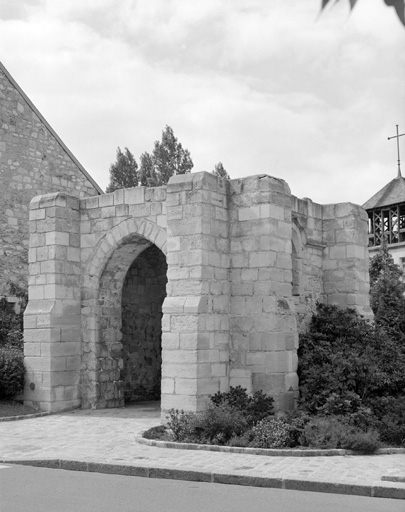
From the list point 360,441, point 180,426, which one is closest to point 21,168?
point 180,426

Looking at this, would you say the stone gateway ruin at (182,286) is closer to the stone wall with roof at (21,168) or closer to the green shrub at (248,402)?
the green shrub at (248,402)

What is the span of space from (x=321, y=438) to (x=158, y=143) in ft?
83.4

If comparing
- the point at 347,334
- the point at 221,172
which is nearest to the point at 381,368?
the point at 347,334

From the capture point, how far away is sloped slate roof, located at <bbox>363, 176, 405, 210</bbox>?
36688 mm

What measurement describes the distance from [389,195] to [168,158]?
1224 centimetres

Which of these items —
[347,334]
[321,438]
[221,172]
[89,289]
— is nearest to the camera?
[321,438]

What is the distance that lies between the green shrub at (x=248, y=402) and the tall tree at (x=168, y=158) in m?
22.3

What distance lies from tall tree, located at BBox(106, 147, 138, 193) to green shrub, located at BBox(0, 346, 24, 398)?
20.4 meters

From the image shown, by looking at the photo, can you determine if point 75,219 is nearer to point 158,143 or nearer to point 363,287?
point 363,287

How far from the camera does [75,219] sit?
13523 mm

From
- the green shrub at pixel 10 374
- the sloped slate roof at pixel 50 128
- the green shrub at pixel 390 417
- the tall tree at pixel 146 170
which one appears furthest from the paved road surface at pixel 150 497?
the tall tree at pixel 146 170

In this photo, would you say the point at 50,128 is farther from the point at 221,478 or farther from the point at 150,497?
the point at 150,497

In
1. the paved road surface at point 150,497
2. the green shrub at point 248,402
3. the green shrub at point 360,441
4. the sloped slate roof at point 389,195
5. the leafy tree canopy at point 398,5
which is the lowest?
the paved road surface at point 150,497

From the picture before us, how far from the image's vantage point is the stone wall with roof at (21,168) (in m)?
17.6
